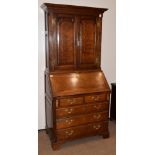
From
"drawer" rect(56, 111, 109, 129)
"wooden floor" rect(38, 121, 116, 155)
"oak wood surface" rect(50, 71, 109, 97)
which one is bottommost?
"wooden floor" rect(38, 121, 116, 155)

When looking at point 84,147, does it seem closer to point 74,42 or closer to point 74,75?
point 74,75

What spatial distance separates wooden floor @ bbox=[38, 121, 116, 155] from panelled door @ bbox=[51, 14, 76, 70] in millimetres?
1165

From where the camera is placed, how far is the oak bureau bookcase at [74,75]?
2.71 m

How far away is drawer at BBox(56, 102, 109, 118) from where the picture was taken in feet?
8.77

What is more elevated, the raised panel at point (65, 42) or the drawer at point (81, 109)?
the raised panel at point (65, 42)

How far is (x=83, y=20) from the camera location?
2953 millimetres

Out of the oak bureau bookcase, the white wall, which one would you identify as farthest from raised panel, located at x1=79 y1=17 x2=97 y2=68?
the white wall

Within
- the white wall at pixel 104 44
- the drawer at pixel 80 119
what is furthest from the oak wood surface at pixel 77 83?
the white wall at pixel 104 44

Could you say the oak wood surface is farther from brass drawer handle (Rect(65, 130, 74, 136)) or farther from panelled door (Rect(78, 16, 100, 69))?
brass drawer handle (Rect(65, 130, 74, 136))

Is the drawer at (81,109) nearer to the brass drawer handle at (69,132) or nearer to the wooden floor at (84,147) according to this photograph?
the brass drawer handle at (69,132)

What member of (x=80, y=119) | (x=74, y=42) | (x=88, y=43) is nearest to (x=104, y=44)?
(x=88, y=43)
